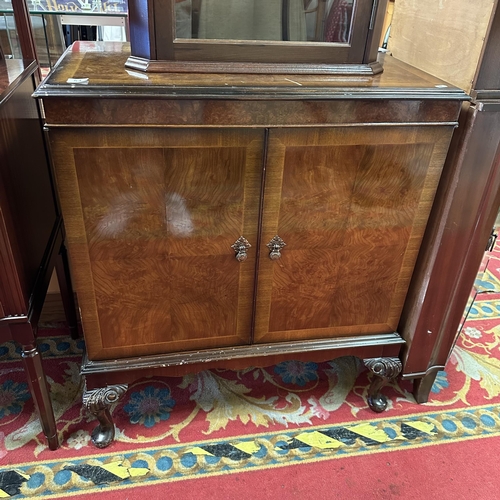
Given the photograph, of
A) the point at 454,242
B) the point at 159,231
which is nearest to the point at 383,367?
the point at 454,242

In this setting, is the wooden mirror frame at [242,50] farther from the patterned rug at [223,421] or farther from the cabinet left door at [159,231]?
the patterned rug at [223,421]

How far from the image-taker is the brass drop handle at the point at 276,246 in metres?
0.87

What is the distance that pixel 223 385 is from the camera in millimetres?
1192

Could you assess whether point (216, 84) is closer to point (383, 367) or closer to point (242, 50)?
point (242, 50)

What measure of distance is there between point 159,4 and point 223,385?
2.76 feet

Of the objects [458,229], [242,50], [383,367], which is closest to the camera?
[242,50]

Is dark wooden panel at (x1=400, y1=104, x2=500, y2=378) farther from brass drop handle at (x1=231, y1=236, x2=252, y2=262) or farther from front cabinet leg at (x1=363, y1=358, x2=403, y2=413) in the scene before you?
brass drop handle at (x1=231, y1=236, x2=252, y2=262)

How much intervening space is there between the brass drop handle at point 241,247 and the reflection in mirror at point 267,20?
0.34 metres

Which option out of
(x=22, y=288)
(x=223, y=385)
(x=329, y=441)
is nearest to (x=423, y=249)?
(x=329, y=441)

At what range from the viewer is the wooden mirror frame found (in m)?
0.78

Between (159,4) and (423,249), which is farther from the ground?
(159,4)

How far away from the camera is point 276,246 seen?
2.88 ft

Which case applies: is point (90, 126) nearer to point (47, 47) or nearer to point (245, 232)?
point (245, 232)

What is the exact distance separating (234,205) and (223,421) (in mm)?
543
